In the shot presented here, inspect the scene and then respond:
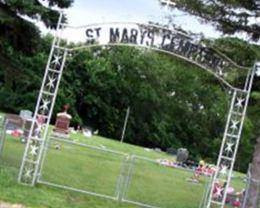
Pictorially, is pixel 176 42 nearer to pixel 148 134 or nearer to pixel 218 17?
pixel 218 17

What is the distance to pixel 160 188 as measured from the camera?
1947 cm

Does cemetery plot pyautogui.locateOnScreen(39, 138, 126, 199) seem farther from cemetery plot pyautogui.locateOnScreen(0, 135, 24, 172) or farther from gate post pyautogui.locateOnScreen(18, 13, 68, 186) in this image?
cemetery plot pyautogui.locateOnScreen(0, 135, 24, 172)

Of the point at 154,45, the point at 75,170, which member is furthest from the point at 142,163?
the point at 154,45

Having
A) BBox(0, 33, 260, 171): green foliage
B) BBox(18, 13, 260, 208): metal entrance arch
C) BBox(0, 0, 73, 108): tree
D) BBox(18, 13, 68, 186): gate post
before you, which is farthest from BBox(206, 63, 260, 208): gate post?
BBox(0, 33, 260, 171): green foliage

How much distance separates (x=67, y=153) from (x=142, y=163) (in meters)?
2.74

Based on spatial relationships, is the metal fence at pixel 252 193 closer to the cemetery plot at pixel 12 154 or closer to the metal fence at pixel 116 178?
the metal fence at pixel 116 178

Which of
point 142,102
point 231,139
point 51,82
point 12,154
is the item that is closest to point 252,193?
point 231,139

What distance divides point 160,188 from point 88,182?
100 inches

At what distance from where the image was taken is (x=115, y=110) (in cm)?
7150

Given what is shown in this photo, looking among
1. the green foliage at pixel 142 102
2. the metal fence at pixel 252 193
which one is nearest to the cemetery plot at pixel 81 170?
the metal fence at pixel 252 193

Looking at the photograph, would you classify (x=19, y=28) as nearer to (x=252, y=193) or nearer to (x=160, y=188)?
(x=160, y=188)

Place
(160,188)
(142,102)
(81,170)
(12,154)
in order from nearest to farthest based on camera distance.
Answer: (160,188), (12,154), (81,170), (142,102)

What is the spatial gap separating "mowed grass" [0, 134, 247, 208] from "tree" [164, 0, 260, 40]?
415 centimetres

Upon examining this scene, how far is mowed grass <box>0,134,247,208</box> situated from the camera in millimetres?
13848
